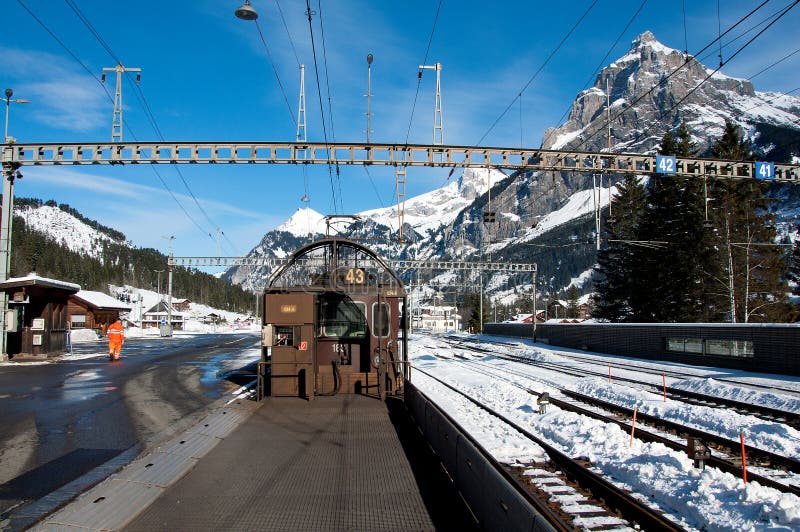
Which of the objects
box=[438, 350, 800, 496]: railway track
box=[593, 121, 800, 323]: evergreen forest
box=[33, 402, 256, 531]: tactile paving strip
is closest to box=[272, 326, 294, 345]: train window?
box=[33, 402, 256, 531]: tactile paving strip

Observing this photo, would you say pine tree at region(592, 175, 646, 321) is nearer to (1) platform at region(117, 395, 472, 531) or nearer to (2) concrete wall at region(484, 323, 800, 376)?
(2) concrete wall at region(484, 323, 800, 376)

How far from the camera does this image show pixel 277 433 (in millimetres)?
9359

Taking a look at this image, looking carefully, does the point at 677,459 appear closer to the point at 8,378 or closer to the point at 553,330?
the point at 8,378

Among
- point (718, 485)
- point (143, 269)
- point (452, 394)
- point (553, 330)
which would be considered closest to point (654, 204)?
point (553, 330)

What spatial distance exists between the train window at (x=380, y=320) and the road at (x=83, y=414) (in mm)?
4360

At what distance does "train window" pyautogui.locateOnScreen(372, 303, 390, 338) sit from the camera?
14008mm

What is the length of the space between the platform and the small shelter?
19178 mm

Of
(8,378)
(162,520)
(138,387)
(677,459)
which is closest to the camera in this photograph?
(162,520)

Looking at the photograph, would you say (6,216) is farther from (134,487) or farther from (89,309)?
(89,309)

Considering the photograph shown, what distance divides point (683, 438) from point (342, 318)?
8.16 m

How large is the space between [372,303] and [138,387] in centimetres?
735

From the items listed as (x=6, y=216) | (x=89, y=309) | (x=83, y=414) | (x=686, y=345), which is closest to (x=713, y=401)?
(x=686, y=345)

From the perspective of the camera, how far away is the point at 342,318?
14484mm

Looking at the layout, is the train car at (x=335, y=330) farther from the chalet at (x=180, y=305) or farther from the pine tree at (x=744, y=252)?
the chalet at (x=180, y=305)
